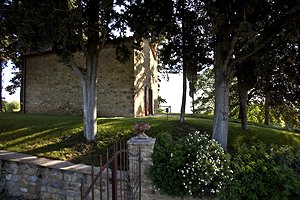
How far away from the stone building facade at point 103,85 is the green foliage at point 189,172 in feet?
30.5

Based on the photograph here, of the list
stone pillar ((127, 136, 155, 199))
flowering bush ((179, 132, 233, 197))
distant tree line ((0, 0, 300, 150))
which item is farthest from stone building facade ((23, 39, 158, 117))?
flowering bush ((179, 132, 233, 197))

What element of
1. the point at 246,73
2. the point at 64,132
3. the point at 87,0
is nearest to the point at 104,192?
the point at 64,132

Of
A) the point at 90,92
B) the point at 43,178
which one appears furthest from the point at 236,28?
the point at 43,178

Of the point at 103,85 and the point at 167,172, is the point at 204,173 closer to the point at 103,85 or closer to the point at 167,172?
the point at 167,172

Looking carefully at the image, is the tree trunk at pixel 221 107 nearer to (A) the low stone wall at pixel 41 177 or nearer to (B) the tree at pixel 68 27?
(B) the tree at pixel 68 27

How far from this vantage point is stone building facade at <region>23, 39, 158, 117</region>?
15.0m

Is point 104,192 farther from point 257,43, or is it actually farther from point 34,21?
point 257,43

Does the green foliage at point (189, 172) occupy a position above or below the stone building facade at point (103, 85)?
below

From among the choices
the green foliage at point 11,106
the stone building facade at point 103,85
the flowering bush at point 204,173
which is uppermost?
the stone building facade at point 103,85

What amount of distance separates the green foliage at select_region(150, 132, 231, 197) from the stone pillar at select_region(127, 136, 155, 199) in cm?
15

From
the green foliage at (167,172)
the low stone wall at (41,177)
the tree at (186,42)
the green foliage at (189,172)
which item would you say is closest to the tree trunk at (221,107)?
the tree at (186,42)

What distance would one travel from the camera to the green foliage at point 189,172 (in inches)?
201

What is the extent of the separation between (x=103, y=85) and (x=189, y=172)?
11.1m

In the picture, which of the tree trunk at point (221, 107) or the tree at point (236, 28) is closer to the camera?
the tree at point (236, 28)
